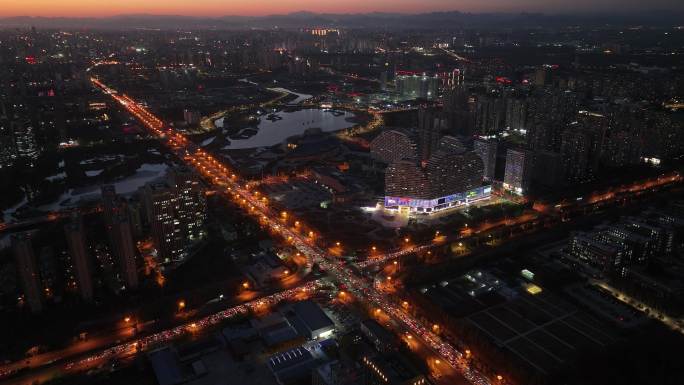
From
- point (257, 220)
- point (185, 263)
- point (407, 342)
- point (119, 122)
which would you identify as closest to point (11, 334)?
point (185, 263)

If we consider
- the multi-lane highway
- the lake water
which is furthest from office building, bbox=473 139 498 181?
the lake water

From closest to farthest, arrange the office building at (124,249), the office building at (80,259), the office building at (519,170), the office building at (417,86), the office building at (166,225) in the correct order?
the office building at (80,259) → the office building at (124,249) → the office building at (166,225) → the office building at (519,170) → the office building at (417,86)

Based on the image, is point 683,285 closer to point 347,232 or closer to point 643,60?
point 347,232

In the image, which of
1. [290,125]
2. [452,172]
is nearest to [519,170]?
[452,172]

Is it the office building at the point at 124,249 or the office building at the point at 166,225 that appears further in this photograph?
the office building at the point at 166,225

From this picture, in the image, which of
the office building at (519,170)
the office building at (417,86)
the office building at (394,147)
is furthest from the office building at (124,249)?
the office building at (417,86)

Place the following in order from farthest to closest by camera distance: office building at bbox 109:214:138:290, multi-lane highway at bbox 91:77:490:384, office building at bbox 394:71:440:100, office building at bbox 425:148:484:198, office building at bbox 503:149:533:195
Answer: office building at bbox 394:71:440:100 → office building at bbox 503:149:533:195 → office building at bbox 425:148:484:198 → office building at bbox 109:214:138:290 → multi-lane highway at bbox 91:77:490:384

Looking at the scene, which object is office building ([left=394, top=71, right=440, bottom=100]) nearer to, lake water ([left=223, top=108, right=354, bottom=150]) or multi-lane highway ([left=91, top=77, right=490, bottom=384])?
lake water ([left=223, top=108, right=354, bottom=150])

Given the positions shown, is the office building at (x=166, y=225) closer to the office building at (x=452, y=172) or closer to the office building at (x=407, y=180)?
the office building at (x=407, y=180)
